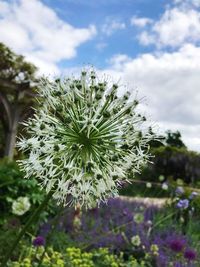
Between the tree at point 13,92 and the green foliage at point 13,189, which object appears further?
the tree at point 13,92

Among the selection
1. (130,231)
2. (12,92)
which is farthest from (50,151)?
(12,92)

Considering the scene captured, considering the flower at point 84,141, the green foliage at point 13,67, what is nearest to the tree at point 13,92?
the green foliage at point 13,67

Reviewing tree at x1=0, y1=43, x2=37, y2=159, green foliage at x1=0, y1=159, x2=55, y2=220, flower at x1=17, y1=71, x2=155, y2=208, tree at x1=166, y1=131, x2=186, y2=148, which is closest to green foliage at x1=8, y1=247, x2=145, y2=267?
green foliage at x1=0, y1=159, x2=55, y2=220

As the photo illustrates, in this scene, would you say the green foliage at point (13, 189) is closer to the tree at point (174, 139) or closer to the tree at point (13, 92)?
the tree at point (13, 92)

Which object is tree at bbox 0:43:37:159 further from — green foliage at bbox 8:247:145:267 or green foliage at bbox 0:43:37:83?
green foliage at bbox 8:247:145:267

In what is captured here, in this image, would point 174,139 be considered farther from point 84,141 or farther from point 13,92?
point 84,141
